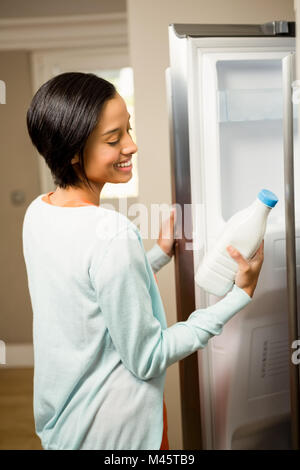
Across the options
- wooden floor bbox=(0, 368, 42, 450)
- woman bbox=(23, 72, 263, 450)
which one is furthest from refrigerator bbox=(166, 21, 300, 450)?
wooden floor bbox=(0, 368, 42, 450)

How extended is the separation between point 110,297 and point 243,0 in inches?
52.0

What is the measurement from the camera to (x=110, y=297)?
0.81m

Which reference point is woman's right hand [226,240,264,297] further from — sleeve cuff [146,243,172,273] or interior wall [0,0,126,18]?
interior wall [0,0,126,18]

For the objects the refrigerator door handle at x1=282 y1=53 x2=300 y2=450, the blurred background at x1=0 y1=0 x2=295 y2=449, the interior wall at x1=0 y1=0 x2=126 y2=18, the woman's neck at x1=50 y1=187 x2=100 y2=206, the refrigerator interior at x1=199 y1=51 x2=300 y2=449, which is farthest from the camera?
the interior wall at x1=0 y1=0 x2=126 y2=18

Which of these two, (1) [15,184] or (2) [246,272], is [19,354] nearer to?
(1) [15,184]

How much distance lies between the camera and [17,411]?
8.36ft

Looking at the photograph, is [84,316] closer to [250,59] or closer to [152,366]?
[152,366]

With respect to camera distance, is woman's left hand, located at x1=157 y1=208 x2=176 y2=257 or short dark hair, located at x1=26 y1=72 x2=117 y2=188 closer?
short dark hair, located at x1=26 y1=72 x2=117 y2=188

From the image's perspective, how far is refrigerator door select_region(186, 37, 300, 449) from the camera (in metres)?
1.18

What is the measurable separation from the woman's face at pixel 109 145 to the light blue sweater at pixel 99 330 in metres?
0.11

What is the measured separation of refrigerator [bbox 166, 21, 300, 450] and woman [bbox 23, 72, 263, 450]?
0.28 m

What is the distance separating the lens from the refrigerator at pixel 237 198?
1.16 metres

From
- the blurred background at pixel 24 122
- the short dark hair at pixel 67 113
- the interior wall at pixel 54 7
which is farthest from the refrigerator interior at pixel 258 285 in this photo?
the interior wall at pixel 54 7

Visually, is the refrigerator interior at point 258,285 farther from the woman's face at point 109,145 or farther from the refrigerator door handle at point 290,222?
the woman's face at point 109,145
